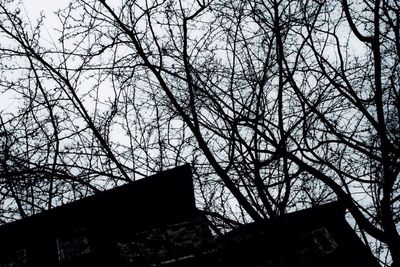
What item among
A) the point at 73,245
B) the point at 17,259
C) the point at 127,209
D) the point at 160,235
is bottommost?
the point at 160,235

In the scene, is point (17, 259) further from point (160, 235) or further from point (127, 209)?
point (160, 235)

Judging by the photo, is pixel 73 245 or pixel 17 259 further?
pixel 17 259

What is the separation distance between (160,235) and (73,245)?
85.7 inches

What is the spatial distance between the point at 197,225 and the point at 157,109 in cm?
301

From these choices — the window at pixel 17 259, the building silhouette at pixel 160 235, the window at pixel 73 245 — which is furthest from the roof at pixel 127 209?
the window at pixel 17 259

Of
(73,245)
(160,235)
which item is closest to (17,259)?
(73,245)

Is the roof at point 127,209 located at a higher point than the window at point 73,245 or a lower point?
higher

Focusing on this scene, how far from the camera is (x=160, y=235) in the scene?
7301 mm

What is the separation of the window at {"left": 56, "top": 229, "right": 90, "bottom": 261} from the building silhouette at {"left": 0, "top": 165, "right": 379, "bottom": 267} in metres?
0.02

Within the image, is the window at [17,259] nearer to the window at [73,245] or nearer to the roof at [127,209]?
the roof at [127,209]

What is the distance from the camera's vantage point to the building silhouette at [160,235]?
6.28 meters

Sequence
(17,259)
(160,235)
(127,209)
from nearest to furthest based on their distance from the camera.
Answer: (160,235) → (127,209) → (17,259)

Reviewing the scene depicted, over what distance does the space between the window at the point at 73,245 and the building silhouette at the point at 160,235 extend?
0.08 ft

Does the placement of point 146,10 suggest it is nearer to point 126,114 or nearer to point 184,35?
point 184,35
